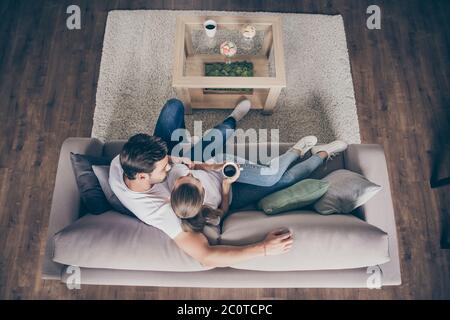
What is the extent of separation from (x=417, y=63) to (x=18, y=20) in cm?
311

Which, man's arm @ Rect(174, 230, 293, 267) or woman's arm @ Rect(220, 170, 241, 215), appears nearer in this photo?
man's arm @ Rect(174, 230, 293, 267)

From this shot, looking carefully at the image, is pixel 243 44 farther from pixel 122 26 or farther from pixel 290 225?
pixel 290 225

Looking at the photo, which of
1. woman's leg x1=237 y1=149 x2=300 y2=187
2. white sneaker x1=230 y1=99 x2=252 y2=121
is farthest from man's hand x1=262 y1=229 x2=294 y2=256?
white sneaker x1=230 y1=99 x2=252 y2=121

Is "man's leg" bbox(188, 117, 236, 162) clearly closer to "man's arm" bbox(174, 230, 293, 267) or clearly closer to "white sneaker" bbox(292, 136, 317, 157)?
"white sneaker" bbox(292, 136, 317, 157)

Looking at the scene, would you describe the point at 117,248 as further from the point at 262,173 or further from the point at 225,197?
the point at 262,173

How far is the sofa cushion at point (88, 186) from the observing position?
152 cm

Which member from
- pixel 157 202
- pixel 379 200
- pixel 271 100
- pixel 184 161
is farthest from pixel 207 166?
pixel 379 200

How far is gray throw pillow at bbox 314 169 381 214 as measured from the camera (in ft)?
4.88

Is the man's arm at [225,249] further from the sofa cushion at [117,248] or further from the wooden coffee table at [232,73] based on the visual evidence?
the wooden coffee table at [232,73]

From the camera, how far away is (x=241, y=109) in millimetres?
2281

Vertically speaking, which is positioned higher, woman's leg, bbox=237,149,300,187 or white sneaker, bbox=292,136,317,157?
white sneaker, bbox=292,136,317,157

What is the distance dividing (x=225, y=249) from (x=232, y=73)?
115cm

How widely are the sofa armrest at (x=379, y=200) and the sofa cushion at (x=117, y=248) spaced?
2.69 ft

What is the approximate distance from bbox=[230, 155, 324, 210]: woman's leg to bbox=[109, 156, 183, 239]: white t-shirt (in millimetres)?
392
